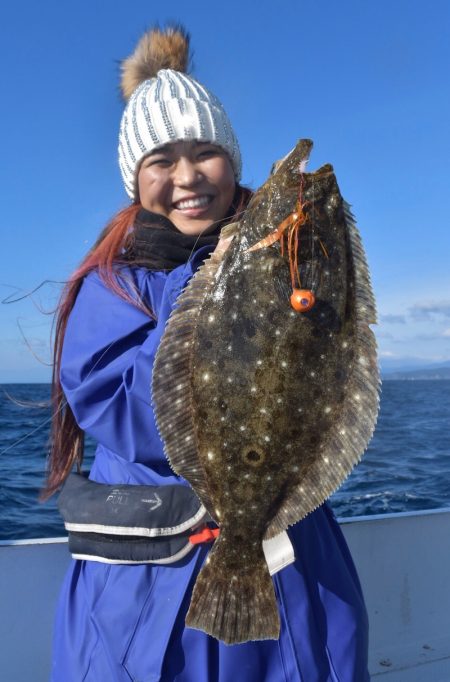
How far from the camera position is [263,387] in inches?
73.7

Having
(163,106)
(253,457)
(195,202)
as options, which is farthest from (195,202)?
(253,457)

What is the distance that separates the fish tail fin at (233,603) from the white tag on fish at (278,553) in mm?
46

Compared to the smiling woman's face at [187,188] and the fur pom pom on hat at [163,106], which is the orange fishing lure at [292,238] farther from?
the fur pom pom on hat at [163,106]

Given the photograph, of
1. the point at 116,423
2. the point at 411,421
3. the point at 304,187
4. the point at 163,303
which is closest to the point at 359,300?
the point at 304,187

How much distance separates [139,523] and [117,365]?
0.54m

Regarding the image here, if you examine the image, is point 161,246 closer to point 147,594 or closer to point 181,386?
point 181,386

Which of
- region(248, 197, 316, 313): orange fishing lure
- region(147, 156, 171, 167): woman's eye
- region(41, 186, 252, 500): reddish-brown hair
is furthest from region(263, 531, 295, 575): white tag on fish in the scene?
region(147, 156, 171, 167): woman's eye

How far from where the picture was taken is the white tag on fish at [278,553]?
186cm

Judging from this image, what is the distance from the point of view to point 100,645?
198 centimetres

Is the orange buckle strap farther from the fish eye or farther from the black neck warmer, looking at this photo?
the black neck warmer

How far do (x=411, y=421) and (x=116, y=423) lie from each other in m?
20.5

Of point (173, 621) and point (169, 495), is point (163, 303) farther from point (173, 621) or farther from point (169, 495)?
point (173, 621)

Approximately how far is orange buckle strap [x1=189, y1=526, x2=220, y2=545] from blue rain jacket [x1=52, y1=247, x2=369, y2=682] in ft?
0.14

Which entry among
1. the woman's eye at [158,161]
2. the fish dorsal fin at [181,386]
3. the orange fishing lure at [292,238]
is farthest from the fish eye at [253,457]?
the woman's eye at [158,161]
